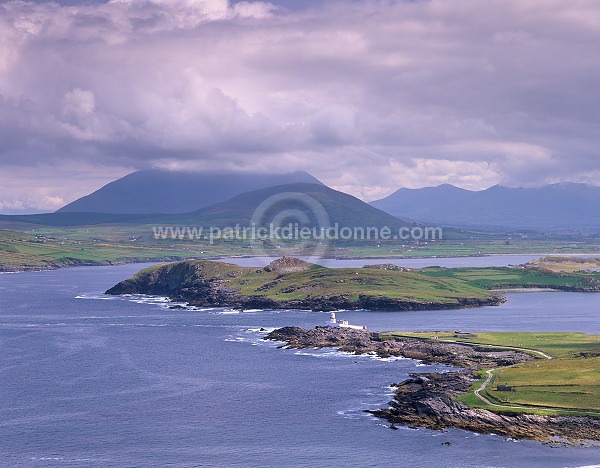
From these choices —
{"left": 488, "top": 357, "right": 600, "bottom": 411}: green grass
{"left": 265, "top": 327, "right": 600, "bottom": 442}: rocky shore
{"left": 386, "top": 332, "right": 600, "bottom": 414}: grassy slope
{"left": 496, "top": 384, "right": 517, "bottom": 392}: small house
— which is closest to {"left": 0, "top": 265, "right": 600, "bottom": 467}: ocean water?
{"left": 265, "top": 327, "right": 600, "bottom": 442}: rocky shore

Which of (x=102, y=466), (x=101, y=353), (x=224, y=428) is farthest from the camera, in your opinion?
(x=101, y=353)

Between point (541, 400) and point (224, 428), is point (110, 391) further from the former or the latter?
point (541, 400)

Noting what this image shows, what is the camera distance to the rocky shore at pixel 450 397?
108750 mm

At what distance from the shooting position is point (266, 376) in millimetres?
146625

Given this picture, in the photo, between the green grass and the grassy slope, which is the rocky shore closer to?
the grassy slope

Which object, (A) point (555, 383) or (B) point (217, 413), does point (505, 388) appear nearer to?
(A) point (555, 383)

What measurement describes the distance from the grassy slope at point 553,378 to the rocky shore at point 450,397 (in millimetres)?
3414

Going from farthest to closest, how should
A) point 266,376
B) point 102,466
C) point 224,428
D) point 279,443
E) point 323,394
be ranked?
1. point 266,376
2. point 323,394
3. point 224,428
4. point 279,443
5. point 102,466

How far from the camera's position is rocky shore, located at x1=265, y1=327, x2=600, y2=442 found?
109 meters

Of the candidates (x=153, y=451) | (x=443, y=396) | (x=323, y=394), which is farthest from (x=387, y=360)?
(x=153, y=451)

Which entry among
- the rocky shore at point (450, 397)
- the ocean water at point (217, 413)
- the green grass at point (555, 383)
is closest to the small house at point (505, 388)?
the green grass at point (555, 383)

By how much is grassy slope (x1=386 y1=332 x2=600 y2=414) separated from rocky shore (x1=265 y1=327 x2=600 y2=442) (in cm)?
341

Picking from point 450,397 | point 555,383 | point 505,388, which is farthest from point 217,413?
point 555,383

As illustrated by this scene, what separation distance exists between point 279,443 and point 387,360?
59.5 metres
